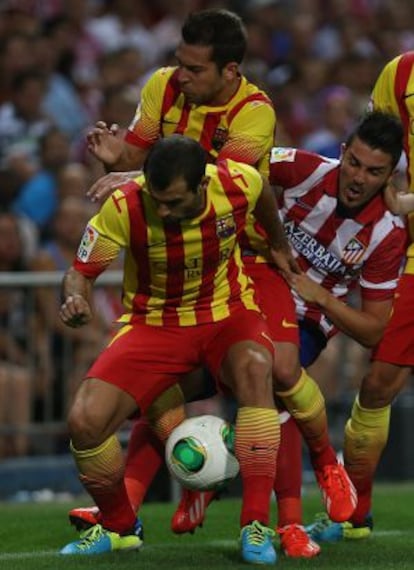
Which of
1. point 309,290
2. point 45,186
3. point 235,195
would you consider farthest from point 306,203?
point 45,186

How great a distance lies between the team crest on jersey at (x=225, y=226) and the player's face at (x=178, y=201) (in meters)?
0.13

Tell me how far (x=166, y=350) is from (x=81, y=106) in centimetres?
751

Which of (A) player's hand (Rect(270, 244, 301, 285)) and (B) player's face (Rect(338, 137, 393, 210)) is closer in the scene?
(B) player's face (Rect(338, 137, 393, 210))

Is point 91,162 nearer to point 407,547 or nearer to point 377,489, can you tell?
point 377,489

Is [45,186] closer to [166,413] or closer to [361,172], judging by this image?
[166,413]

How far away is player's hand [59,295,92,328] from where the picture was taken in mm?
8039

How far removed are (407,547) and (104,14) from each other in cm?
940

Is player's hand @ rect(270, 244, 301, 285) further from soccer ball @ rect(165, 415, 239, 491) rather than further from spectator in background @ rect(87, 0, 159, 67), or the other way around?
spectator in background @ rect(87, 0, 159, 67)

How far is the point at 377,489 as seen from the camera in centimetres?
1259

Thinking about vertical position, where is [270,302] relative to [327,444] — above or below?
above

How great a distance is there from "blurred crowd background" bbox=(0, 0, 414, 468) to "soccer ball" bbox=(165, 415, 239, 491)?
389cm

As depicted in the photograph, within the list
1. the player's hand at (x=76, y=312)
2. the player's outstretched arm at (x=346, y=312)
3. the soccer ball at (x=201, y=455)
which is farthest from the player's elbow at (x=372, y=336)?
the player's hand at (x=76, y=312)

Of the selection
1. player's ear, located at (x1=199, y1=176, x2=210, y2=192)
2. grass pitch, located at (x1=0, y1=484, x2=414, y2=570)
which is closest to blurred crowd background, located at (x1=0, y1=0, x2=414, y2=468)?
grass pitch, located at (x1=0, y1=484, x2=414, y2=570)

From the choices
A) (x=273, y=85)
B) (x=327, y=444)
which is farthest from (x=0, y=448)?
(x=273, y=85)
